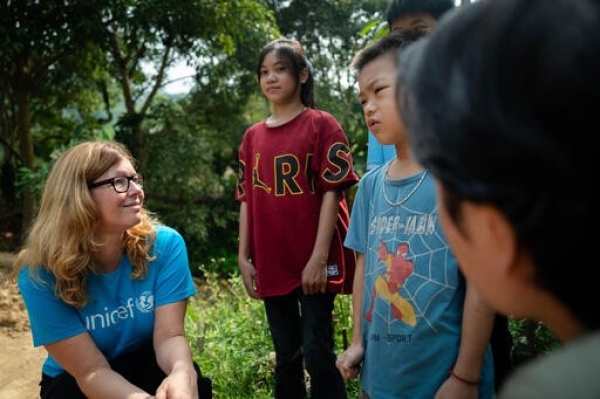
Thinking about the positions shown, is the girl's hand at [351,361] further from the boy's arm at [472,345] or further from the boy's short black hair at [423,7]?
the boy's short black hair at [423,7]

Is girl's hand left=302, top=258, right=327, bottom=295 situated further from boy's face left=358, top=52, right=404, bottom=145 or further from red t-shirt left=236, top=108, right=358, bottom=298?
boy's face left=358, top=52, right=404, bottom=145

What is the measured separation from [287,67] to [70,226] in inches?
45.8

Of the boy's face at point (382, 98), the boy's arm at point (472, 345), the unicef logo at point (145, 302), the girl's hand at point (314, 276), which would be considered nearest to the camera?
the boy's arm at point (472, 345)

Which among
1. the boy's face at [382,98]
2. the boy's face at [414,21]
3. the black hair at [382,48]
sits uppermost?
the boy's face at [414,21]

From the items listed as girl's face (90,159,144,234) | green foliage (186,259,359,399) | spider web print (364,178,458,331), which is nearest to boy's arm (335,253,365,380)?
spider web print (364,178,458,331)

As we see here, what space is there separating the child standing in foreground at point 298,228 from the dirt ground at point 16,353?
6.69ft

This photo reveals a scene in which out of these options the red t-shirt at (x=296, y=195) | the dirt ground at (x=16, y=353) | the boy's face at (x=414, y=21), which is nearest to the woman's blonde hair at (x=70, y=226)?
the red t-shirt at (x=296, y=195)

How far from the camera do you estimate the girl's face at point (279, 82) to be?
2600 millimetres

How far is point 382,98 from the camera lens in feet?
5.46

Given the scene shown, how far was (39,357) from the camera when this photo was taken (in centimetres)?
434

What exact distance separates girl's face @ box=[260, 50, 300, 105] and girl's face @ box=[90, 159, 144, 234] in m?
0.76

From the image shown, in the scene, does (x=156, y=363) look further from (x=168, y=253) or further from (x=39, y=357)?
(x=39, y=357)

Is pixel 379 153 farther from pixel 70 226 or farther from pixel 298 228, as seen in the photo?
pixel 70 226

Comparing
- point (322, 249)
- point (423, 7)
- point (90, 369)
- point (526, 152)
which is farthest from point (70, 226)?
point (526, 152)
